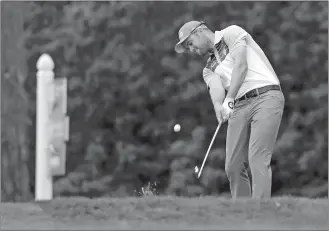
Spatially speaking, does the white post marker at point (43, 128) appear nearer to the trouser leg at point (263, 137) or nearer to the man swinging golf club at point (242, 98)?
the man swinging golf club at point (242, 98)

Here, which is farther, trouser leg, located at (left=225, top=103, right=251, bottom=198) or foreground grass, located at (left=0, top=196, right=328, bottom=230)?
trouser leg, located at (left=225, top=103, right=251, bottom=198)

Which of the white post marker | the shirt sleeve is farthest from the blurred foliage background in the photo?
the white post marker

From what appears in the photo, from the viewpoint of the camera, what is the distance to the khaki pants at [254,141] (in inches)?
363

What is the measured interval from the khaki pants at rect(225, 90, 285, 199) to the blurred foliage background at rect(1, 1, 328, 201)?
6.97m

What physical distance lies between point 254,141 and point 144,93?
7.82m

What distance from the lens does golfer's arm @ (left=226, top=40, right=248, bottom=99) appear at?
923cm

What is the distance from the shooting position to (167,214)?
7844 millimetres

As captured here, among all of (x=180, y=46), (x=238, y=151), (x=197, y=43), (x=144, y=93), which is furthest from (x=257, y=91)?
(x=144, y=93)

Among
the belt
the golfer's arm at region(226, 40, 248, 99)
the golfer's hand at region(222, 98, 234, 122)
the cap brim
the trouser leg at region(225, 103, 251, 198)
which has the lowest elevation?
the trouser leg at region(225, 103, 251, 198)

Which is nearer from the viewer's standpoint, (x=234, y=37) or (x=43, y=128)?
(x=43, y=128)

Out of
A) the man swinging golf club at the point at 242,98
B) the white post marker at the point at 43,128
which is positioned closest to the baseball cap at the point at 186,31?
the man swinging golf club at the point at 242,98

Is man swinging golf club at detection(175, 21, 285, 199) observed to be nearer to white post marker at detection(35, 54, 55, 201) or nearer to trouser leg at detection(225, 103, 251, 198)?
trouser leg at detection(225, 103, 251, 198)

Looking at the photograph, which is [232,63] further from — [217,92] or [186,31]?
[186,31]

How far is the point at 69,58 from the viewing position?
682 inches
